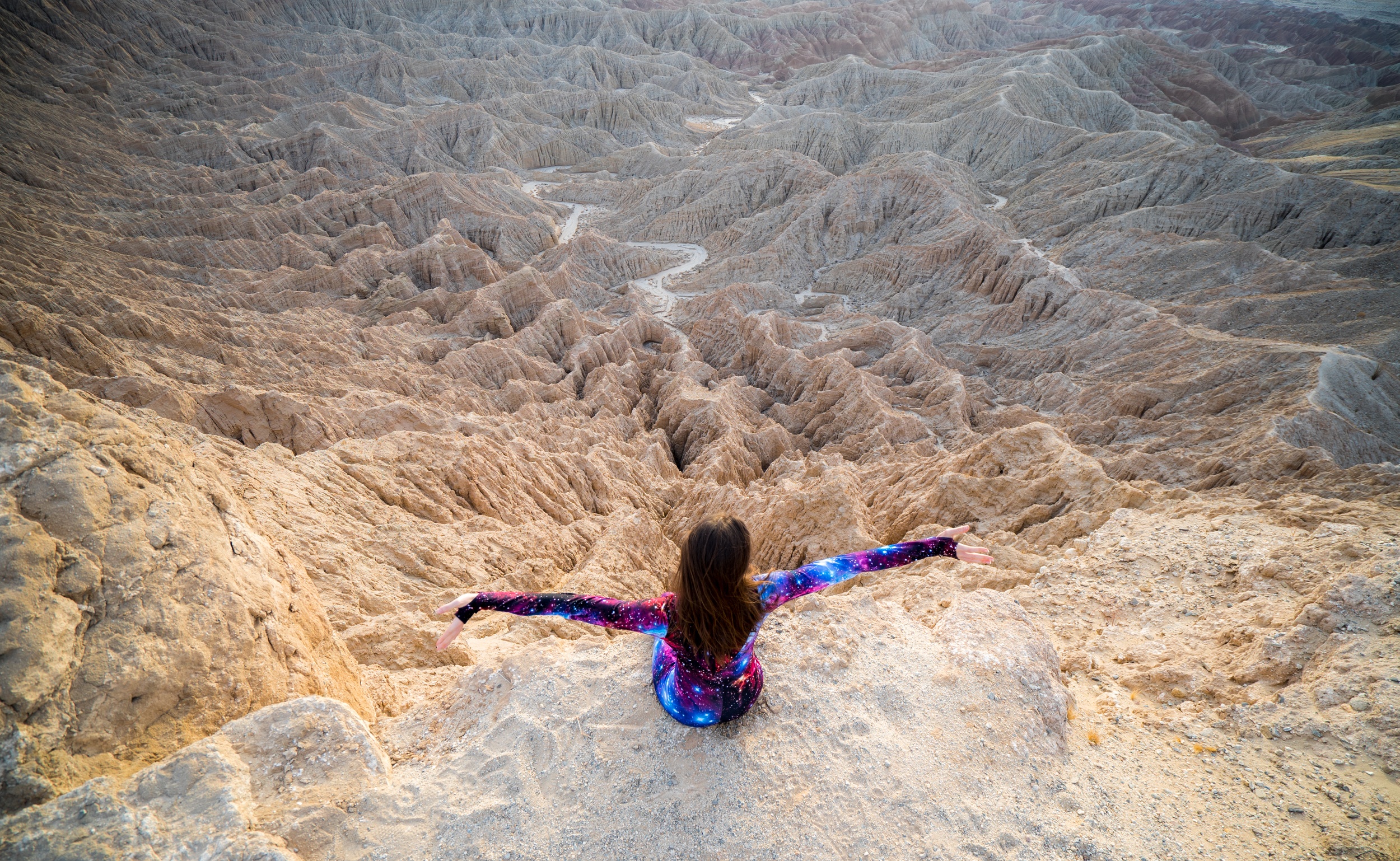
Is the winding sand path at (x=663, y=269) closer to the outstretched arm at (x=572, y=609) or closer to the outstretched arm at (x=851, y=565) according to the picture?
the outstretched arm at (x=851, y=565)

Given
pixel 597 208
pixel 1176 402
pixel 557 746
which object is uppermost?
pixel 557 746

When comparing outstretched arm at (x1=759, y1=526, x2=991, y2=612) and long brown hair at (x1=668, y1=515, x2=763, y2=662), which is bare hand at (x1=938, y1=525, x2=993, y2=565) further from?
long brown hair at (x1=668, y1=515, x2=763, y2=662)

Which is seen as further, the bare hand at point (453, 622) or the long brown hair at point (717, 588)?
the bare hand at point (453, 622)

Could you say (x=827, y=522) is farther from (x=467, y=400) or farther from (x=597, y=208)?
(x=597, y=208)

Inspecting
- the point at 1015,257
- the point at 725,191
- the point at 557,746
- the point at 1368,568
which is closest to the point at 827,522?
the point at 1368,568

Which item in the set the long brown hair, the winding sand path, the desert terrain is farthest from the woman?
the winding sand path

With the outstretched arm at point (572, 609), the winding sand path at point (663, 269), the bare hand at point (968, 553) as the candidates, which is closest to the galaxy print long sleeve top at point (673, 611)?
the outstretched arm at point (572, 609)
